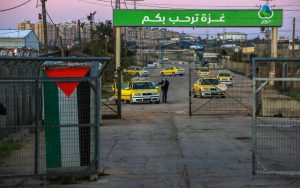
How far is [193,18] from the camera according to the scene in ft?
149

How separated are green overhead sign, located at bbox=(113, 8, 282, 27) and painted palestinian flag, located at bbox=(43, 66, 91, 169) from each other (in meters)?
35.6

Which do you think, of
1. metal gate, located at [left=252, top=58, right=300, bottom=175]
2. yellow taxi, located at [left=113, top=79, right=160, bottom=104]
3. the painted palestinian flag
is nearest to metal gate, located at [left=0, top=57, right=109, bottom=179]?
the painted palestinian flag

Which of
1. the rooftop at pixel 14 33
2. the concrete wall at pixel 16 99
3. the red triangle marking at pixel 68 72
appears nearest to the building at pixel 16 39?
the rooftop at pixel 14 33

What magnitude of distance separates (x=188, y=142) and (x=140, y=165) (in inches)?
189

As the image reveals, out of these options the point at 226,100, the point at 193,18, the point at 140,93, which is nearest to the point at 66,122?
the point at 226,100

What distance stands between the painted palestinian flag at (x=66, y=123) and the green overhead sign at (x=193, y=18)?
35.6 metres

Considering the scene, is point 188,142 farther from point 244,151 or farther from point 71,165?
point 71,165

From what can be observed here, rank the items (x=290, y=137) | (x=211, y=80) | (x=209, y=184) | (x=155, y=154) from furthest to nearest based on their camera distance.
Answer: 1. (x=211, y=80)
2. (x=290, y=137)
3. (x=155, y=154)
4. (x=209, y=184)

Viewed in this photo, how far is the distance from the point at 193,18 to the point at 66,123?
3635 cm

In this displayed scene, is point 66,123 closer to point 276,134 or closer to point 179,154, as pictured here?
point 179,154

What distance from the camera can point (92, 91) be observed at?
10156 mm

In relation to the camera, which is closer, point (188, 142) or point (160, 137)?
point (188, 142)

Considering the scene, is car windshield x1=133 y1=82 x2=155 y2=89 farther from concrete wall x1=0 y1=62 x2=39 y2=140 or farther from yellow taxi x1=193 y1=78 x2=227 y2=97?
concrete wall x1=0 y1=62 x2=39 y2=140

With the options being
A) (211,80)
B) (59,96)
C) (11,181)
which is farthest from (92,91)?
(211,80)
